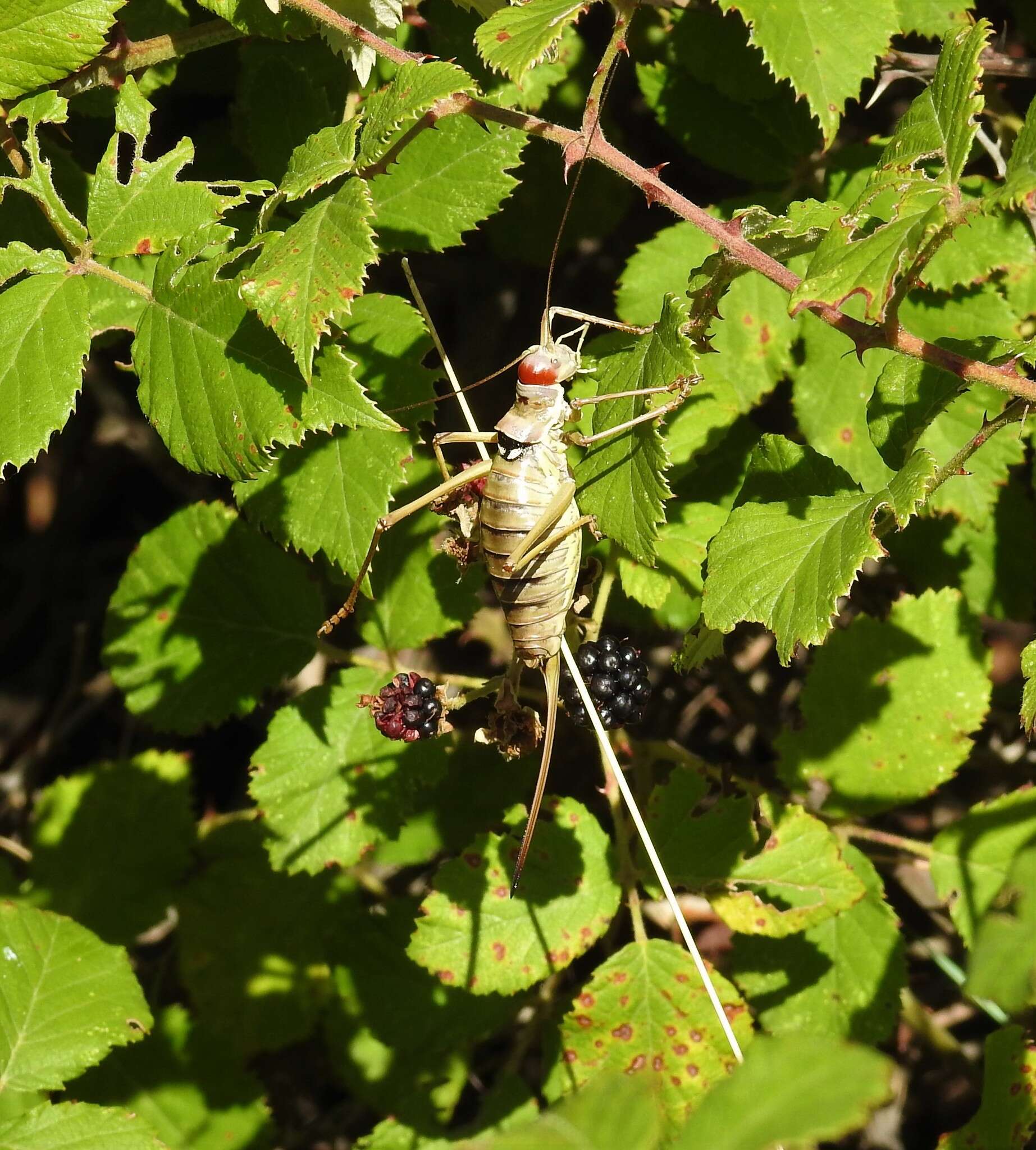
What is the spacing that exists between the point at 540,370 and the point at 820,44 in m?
1.07

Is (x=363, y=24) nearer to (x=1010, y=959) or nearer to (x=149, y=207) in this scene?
(x=149, y=207)

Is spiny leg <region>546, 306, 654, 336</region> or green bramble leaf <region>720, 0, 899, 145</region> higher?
green bramble leaf <region>720, 0, 899, 145</region>

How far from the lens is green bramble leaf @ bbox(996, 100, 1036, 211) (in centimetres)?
155

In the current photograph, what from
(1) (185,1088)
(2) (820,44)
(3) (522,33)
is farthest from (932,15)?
(1) (185,1088)

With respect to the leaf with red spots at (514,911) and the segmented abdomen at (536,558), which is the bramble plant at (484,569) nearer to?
the leaf with red spots at (514,911)

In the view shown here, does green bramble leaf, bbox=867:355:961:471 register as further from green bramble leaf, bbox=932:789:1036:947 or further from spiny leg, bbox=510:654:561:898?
green bramble leaf, bbox=932:789:1036:947

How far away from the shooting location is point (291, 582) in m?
3.05

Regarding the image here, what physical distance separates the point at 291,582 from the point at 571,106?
1.65 m

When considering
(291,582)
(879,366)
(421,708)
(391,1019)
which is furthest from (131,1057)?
(879,366)

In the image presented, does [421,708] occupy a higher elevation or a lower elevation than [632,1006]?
higher

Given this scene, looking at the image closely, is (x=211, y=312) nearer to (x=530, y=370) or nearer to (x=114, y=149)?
(x=114, y=149)

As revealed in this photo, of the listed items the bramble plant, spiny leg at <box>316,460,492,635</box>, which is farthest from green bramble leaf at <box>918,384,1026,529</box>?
spiny leg at <box>316,460,492,635</box>

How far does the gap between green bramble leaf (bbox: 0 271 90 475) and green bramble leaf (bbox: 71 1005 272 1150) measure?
2118 mm

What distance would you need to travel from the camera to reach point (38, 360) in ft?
6.93
